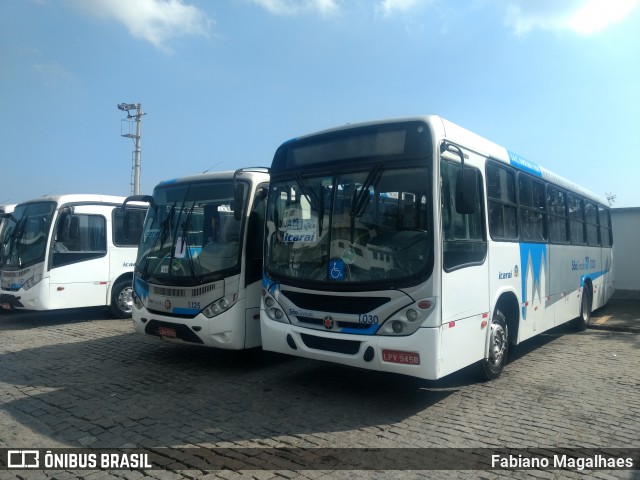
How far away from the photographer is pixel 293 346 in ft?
20.3

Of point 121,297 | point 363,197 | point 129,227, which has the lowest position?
point 121,297

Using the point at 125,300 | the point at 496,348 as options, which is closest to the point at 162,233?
the point at 496,348

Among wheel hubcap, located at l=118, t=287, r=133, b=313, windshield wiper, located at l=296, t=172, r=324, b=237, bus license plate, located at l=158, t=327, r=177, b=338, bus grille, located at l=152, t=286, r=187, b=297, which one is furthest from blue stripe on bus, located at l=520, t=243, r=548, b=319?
wheel hubcap, located at l=118, t=287, r=133, b=313

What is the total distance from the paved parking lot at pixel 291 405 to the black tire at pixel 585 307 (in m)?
2.17

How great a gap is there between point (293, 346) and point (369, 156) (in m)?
2.42

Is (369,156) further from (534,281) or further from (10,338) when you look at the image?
(10,338)

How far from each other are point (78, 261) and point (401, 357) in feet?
28.8

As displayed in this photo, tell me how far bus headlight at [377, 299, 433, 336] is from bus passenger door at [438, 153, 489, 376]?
21 cm

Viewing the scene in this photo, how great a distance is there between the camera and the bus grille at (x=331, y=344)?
5.70 m

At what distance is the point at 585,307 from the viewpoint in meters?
11.4

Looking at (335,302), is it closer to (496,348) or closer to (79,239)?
(496,348)

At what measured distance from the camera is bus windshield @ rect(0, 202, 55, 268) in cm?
1117

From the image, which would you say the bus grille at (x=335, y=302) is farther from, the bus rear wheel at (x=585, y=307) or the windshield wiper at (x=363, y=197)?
the bus rear wheel at (x=585, y=307)

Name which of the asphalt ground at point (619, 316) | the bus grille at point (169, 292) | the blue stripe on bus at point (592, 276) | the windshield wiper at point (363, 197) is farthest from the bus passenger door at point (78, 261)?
the asphalt ground at point (619, 316)
